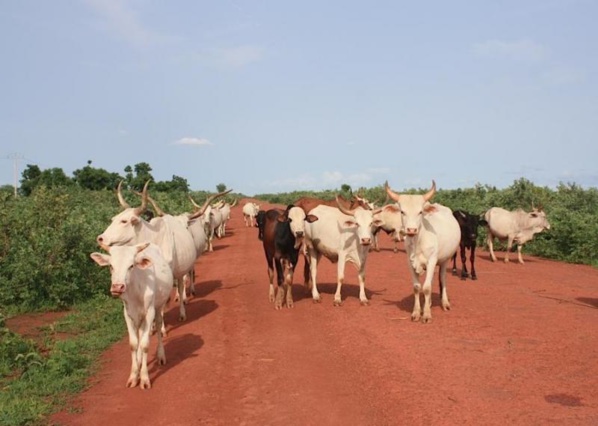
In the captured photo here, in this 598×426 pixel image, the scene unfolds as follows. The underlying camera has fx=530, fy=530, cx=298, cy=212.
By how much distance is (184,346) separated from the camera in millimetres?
8305

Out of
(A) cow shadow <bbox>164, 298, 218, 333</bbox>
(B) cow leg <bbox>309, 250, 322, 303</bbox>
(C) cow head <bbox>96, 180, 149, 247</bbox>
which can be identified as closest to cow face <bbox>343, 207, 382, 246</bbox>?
(B) cow leg <bbox>309, 250, 322, 303</bbox>

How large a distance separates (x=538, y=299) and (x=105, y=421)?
29.7 ft

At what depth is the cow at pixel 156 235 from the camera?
8.76 m

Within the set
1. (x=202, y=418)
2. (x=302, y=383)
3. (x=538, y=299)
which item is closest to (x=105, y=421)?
(x=202, y=418)

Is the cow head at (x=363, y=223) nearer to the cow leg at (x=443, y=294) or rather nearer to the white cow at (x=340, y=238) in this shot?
the white cow at (x=340, y=238)

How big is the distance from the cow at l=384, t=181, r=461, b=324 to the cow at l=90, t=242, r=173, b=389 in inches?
175

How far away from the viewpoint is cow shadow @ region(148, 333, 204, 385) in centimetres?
719

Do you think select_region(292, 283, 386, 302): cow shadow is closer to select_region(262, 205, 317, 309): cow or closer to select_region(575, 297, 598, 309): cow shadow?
select_region(262, 205, 317, 309): cow

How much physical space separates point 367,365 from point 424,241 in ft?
10.5

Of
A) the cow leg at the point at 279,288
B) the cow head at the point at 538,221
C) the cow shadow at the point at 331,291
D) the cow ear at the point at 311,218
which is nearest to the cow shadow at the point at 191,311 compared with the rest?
the cow leg at the point at 279,288

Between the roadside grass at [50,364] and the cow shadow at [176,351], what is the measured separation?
0.85 meters

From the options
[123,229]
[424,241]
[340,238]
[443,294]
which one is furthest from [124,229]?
[443,294]

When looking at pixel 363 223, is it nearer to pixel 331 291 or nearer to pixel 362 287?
pixel 362 287

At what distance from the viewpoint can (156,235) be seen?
9.34 meters
